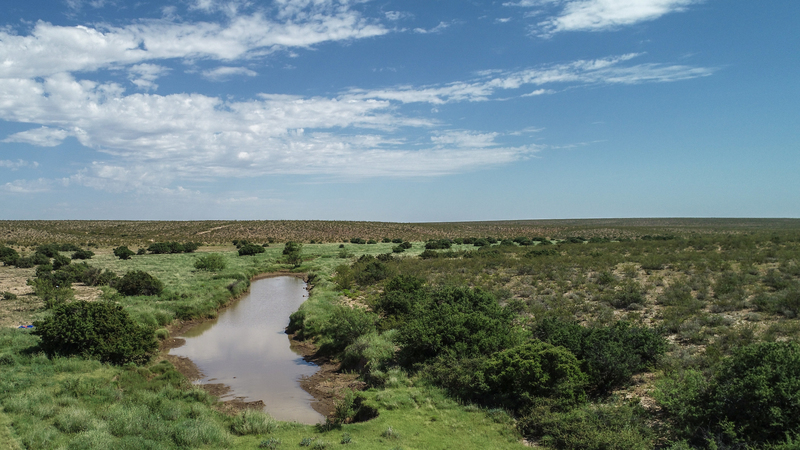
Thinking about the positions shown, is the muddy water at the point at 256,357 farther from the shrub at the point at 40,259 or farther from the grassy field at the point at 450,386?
the shrub at the point at 40,259

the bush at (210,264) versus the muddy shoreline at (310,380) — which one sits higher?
the bush at (210,264)

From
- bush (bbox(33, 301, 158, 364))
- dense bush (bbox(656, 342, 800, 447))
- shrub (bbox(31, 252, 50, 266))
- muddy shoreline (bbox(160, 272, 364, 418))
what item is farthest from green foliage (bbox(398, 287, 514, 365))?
shrub (bbox(31, 252, 50, 266))

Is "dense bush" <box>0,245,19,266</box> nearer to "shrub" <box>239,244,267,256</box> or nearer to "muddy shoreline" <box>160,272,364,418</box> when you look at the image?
"shrub" <box>239,244,267,256</box>

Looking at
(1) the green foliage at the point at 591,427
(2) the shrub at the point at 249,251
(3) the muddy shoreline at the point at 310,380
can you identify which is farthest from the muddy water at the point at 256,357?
(2) the shrub at the point at 249,251

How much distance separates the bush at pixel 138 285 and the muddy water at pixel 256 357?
3.86 metres

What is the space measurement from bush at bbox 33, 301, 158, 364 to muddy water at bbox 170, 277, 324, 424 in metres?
2.43

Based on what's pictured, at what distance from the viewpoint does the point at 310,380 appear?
47.1ft

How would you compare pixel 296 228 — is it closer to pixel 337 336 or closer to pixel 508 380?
pixel 337 336

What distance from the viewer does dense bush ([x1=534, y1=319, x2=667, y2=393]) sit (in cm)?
1005

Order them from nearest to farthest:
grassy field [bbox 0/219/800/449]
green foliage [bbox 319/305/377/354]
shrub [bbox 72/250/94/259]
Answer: grassy field [bbox 0/219/800/449] → green foliage [bbox 319/305/377/354] → shrub [bbox 72/250/94/259]

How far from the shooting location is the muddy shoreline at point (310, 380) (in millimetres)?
12172

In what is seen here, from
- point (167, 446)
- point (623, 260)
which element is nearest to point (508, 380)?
point (167, 446)

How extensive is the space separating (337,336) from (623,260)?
662 inches

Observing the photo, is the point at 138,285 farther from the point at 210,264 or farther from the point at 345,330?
the point at 345,330
